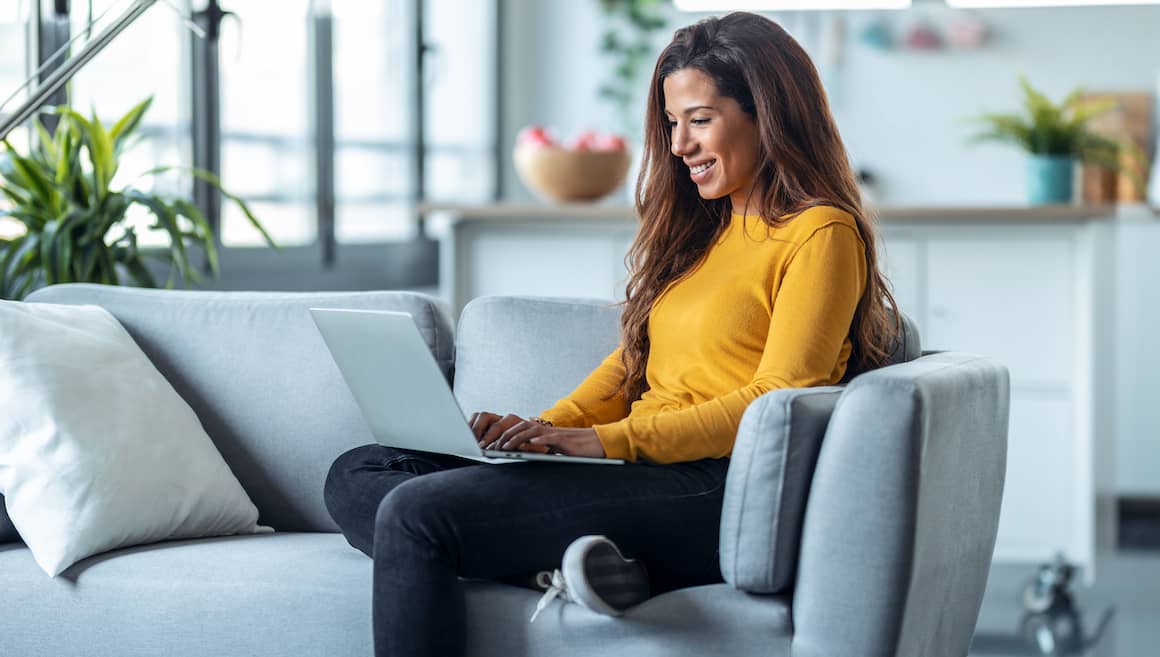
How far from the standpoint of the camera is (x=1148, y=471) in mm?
4559

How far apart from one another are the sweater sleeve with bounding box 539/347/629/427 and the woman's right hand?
0.60 ft

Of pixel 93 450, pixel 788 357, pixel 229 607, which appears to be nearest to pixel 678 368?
pixel 788 357

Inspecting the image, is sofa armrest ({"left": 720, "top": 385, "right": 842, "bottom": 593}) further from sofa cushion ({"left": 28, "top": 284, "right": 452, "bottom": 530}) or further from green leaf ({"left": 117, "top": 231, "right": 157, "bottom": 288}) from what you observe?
green leaf ({"left": 117, "top": 231, "right": 157, "bottom": 288})

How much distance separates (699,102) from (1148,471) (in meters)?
3.24

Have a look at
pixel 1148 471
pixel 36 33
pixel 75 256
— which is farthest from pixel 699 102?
pixel 1148 471

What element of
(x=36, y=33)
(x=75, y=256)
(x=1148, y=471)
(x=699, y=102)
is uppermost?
(x=36, y=33)

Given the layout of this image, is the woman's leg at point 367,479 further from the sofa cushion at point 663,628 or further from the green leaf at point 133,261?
the green leaf at point 133,261

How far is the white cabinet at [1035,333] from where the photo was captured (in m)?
3.38

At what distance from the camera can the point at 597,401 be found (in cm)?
206

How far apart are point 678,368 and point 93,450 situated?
858 mm

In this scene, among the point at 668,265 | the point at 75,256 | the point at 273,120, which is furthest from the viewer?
the point at 273,120

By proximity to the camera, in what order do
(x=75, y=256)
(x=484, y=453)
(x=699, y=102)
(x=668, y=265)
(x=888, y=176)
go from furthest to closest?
(x=888, y=176) → (x=75, y=256) → (x=668, y=265) → (x=699, y=102) → (x=484, y=453)

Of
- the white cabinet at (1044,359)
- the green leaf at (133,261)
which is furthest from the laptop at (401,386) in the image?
the white cabinet at (1044,359)

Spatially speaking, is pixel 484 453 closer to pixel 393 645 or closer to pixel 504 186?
pixel 393 645
